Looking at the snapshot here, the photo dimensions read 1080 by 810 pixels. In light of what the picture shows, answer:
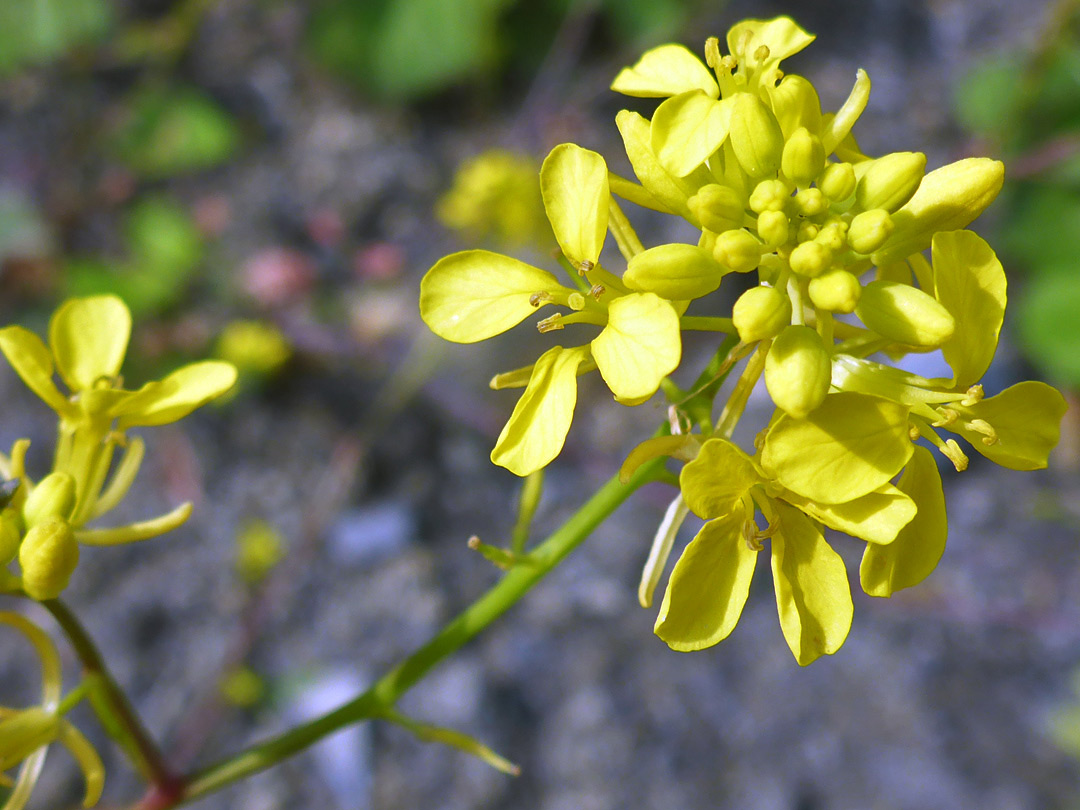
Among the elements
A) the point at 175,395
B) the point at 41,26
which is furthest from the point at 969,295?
the point at 41,26

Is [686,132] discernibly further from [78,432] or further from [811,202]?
[78,432]

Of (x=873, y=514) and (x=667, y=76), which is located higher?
(x=667, y=76)

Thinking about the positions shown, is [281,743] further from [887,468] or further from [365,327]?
[365,327]

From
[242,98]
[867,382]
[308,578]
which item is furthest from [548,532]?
[242,98]

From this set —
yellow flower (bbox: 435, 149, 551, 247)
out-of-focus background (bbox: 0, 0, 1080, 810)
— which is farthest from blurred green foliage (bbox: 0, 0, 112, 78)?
yellow flower (bbox: 435, 149, 551, 247)

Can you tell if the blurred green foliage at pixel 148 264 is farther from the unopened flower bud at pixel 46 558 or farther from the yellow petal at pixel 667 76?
the yellow petal at pixel 667 76

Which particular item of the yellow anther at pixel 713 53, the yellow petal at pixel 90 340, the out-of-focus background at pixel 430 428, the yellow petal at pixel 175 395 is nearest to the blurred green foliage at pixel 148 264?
the out-of-focus background at pixel 430 428
